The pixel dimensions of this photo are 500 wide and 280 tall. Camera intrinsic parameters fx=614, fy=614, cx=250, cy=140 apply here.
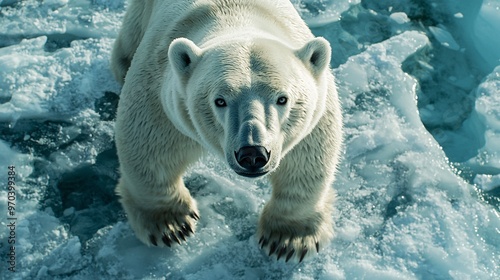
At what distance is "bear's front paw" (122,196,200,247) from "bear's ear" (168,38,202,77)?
122 centimetres

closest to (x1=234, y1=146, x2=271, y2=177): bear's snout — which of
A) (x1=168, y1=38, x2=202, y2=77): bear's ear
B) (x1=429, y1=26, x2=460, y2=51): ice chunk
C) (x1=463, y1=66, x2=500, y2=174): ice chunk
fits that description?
(x1=168, y1=38, x2=202, y2=77): bear's ear

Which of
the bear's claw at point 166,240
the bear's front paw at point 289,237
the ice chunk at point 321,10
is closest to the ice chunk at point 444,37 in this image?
the ice chunk at point 321,10

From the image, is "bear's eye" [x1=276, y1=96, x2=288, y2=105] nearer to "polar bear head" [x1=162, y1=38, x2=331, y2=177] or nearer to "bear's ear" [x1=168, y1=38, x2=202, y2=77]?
"polar bear head" [x1=162, y1=38, x2=331, y2=177]

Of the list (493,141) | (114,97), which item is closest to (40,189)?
(114,97)

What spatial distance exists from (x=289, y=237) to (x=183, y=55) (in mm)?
1530

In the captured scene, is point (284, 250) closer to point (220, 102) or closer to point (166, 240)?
point (166, 240)

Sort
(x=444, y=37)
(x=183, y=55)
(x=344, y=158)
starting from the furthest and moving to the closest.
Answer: (x=444, y=37)
(x=344, y=158)
(x=183, y=55)

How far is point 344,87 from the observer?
507 centimetres

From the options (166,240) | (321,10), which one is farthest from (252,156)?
(321,10)

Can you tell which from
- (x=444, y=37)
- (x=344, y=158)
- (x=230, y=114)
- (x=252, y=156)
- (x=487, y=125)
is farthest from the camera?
(x=444, y=37)

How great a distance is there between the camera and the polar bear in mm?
2777

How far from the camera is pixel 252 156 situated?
264 centimetres

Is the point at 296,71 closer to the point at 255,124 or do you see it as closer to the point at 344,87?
the point at 255,124

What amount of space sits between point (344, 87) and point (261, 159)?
2557 mm
